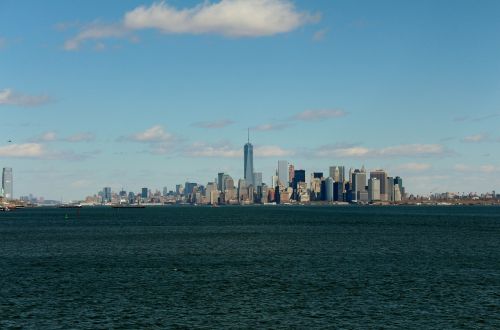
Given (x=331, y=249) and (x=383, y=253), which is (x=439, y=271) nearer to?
(x=383, y=253)

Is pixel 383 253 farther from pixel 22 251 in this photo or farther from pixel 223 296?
pixel 22 251

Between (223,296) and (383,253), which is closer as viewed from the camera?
(223,296)

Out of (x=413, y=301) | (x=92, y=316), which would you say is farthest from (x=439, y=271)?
(x=92, y=316)

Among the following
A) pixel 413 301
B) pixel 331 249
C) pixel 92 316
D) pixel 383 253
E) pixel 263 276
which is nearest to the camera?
pixel 92 316

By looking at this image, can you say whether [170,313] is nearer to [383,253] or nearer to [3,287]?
[3,287]

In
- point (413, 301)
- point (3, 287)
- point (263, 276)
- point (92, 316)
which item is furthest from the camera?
point (263, 276)

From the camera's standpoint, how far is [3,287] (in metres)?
77.2

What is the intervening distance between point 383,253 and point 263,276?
1572 inches

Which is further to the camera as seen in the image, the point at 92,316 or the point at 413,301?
the point at 413,301

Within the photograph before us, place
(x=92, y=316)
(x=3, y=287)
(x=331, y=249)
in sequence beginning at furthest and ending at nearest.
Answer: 1. (x=331, y=249)
2. (x=3, y=287)
3. (x=92, y=316)

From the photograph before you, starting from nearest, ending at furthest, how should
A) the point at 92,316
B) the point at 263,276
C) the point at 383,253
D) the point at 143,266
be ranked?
the point at 92,316, the point at 263,276, the point at 143,266, the point at 383,253

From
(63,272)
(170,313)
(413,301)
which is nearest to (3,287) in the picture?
(63,272)

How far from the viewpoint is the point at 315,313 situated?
203 ft

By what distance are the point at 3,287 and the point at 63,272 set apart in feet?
50.8
